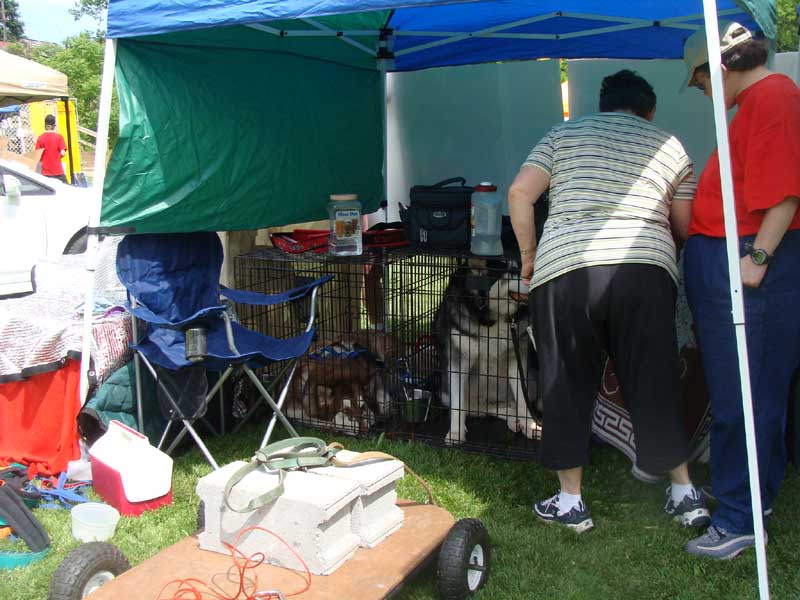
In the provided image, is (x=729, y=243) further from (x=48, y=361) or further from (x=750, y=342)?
(x=48, y=361)

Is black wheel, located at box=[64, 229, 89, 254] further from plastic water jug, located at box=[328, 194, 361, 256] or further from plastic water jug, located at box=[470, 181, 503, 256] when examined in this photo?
plastic water jug, located at box=[470, 181, 503, 256]

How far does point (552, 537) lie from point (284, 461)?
3.63ft

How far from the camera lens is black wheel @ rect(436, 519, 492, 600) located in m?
2.46

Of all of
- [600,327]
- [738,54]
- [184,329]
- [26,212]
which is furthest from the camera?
[26,212]

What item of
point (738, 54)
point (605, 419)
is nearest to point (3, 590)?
point (605, 419)

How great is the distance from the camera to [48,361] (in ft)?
11.5

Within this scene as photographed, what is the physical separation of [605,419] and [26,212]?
5812mm

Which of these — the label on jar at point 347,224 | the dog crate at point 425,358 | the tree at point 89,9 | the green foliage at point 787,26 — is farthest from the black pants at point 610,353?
the tree at point 89,9

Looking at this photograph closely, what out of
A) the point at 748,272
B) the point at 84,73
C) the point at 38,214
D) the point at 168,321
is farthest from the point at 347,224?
the point at 84,73

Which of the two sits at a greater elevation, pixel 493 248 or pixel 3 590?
pixel 493 248

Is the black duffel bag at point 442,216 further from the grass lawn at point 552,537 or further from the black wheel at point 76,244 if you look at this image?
the black wheel at point 76,244

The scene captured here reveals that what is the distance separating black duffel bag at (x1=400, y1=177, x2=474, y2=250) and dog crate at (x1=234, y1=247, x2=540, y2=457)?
0.36 feet

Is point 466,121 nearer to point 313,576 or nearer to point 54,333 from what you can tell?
point 54,333

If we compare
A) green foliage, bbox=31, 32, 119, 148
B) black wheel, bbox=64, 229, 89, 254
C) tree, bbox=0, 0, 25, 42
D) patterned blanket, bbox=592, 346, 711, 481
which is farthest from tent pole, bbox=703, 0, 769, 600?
tree, bbox=0, 0, 25, 42
